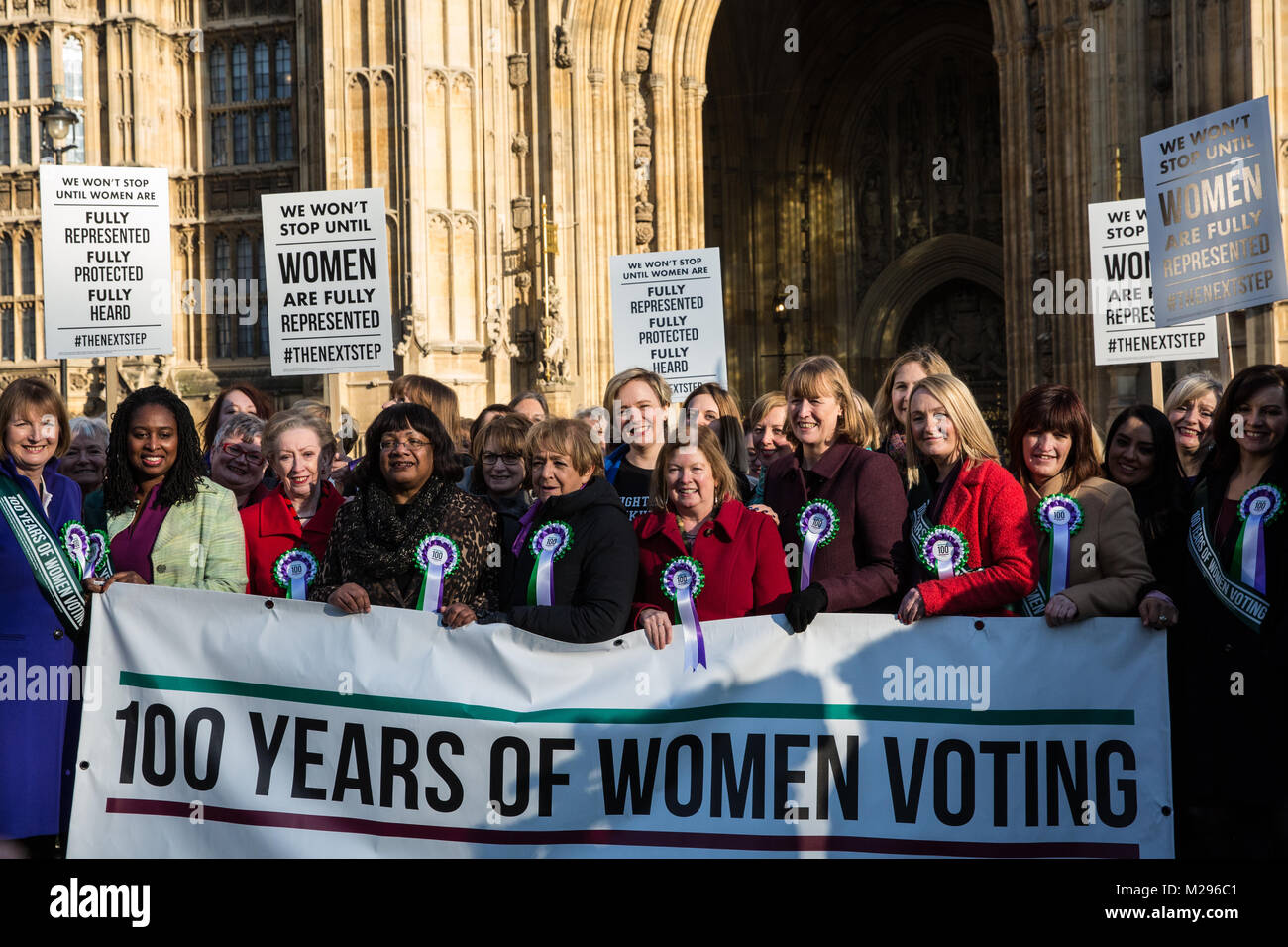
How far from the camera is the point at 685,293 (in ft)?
35.7

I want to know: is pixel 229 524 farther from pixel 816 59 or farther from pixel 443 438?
pixel 816 59

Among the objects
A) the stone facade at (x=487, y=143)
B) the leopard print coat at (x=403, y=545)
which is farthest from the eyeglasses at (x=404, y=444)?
the stone facade at (x=487, y=143)

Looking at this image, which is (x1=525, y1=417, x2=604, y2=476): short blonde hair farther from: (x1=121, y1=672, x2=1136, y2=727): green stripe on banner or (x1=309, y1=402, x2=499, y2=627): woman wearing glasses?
(x1=121, y1=672, x2=1136, y2=727): green stripe on banner

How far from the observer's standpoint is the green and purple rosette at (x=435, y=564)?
489cm

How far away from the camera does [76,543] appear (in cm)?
504

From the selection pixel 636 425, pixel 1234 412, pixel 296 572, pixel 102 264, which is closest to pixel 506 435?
pixel 636 425

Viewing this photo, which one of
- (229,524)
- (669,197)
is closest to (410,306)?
(669,197)

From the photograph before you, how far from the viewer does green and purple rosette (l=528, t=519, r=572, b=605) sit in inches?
191

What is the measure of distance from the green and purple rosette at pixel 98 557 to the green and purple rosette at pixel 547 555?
60.2 inches

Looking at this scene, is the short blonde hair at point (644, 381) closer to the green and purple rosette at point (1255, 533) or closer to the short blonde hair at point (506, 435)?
the short blonde hair at point (506, 435)

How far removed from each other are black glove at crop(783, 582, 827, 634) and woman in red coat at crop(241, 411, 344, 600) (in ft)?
5.92

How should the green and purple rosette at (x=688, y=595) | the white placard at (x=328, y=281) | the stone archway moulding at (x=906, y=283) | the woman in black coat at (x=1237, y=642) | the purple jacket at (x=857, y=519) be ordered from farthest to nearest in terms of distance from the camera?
the stone archway moulding at (x=906, y=283) < the white placard at (x=328, y=281) < the purple jacket at (x=857, y=519) < the green and purple rosette at (x=688, y=595) < the woman in black coat at (x=1237, y=642)

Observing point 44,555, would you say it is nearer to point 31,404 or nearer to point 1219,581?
point 31,404

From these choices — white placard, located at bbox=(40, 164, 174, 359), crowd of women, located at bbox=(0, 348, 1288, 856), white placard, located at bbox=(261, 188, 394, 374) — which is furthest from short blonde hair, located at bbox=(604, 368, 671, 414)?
white placard, located at bbox=(40, 164, 174, 359)
